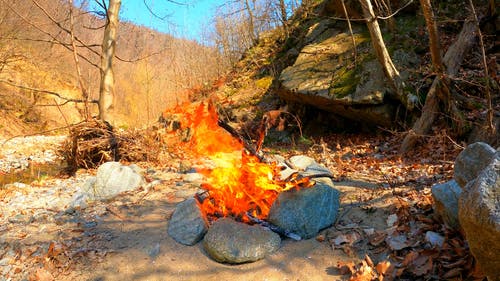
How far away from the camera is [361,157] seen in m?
6.70

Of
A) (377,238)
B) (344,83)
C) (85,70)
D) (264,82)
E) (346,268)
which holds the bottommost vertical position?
(346,268)

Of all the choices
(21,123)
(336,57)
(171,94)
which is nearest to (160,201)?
(336,57)

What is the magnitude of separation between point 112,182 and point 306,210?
3.04m

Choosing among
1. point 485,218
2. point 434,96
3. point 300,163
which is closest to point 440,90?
point 434,96

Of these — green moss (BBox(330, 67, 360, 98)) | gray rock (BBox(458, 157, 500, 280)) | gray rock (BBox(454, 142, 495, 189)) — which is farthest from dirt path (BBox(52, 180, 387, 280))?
green moss (BBox(330, 67, 360, 98))

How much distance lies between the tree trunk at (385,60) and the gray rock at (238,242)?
16.0 ft

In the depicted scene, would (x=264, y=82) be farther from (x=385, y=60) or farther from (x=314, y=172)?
(x=314, y=172)

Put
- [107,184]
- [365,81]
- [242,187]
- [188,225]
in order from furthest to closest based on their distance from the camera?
[365,81]
[107,184]
[242,187]
[188,225]

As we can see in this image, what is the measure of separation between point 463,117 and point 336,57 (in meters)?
3.85

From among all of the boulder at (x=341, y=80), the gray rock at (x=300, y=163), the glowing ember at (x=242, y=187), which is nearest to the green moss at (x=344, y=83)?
the boulder at (x=341, y=80)

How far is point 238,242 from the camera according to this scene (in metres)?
3.37

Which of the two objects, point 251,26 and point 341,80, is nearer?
point 341,80

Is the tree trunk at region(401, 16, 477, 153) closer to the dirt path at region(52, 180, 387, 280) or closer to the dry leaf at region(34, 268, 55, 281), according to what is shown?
the dirt path at region(52, 180, 387, 280)

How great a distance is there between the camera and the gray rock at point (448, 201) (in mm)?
3037
